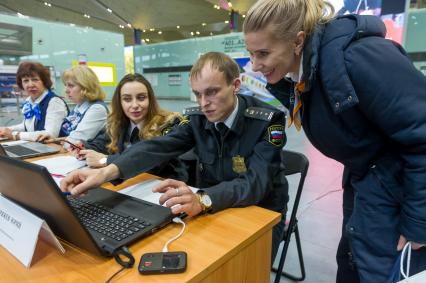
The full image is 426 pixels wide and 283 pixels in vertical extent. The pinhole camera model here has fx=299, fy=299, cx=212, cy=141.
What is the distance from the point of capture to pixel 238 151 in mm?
1132

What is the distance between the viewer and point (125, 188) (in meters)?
1.05

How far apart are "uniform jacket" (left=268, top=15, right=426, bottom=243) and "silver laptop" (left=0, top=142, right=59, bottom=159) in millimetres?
1443

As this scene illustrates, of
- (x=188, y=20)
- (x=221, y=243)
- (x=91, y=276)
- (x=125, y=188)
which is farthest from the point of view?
(x=188, y=20)

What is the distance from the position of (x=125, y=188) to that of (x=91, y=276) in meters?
0.49

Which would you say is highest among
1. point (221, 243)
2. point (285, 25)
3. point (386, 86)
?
point (285, 25)

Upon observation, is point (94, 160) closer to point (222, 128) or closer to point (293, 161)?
point (222, 128)

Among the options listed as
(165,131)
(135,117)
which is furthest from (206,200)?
(135,117)

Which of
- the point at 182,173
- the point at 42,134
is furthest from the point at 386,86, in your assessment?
the point at 42,134

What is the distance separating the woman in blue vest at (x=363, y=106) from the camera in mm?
625

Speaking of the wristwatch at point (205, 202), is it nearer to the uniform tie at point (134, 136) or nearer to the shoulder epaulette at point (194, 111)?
the shoulder epaulette at point (194, 111)

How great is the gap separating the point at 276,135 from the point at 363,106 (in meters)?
0.41

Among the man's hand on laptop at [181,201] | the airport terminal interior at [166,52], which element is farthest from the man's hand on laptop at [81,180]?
the airport terminal interior at [166,52]

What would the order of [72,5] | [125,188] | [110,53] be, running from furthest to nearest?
1. [72,5]
2. [110,53]
3. [125,188]

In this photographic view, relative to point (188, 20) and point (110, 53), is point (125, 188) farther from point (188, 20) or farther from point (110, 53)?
point (188, 20)
